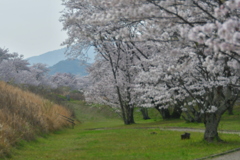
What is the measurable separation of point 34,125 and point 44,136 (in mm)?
707

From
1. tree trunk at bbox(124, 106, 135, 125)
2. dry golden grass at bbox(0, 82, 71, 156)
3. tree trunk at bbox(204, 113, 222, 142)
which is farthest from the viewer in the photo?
tree trunk at bbox(124, 106, 135, 125)

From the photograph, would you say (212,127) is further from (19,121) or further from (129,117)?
(129,117)

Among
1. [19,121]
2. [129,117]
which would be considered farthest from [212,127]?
[129,117]

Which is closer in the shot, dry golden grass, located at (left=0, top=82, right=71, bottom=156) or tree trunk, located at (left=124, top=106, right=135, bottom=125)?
dry golden grass, located at (left=0, top=82, right=71, bottom=156)

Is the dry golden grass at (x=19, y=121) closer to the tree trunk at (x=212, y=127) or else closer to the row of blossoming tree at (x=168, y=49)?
the row of blossoming tree at (x=168, y=49)

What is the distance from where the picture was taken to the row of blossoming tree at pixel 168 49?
5809 mm

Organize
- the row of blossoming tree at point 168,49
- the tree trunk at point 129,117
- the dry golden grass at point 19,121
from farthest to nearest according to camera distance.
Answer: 1. the tree trunk at point 129,117
2. the dry golden grass at point 19,121
3. the row of blossoming tree at point 168,49

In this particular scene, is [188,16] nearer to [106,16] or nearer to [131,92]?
[106,16]

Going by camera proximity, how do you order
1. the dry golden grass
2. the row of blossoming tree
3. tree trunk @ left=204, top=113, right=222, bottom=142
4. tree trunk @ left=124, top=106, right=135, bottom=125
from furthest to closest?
tree trunk @ left=124, top=106, right=135, bottom=125
tree trunk @ left=204, top=113, right=222, bottom=142
the dry golden grass
the row of blossoming tree

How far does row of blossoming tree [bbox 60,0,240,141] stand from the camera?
19.1 ft

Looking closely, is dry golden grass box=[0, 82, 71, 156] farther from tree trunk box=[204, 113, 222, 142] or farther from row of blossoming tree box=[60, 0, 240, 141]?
tree trunk box=[204, 113, 222, 142]

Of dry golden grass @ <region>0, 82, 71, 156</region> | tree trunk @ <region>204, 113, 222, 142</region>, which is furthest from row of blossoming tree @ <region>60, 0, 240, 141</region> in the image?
dry golden grass @ <region>0, 82, 71, 156</region>

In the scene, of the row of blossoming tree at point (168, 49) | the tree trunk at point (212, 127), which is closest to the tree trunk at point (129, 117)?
the row of blossoming tree at point (168, 49)

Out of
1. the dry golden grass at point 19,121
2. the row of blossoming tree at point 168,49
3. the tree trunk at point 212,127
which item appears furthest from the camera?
the tree trunk at point 212,127
